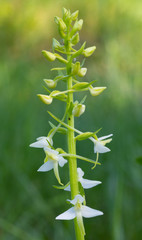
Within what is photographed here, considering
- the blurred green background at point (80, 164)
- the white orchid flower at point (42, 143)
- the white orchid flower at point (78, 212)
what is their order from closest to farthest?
1. the white orchid flower at point (78, 212)
2. the white orchid flower at point (42, 143)
3. the blurred green background at point (80, 164)

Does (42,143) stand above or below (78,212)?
above

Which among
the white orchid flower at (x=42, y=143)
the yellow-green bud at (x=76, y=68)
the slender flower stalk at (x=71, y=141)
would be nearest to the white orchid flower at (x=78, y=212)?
the slender flower stalk at (x=71, y=141)

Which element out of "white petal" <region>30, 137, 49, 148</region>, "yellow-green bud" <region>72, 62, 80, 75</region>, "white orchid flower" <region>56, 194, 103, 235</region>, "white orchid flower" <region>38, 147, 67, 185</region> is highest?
"yellow-green bud" <region>72, 62, 80, 75</region>

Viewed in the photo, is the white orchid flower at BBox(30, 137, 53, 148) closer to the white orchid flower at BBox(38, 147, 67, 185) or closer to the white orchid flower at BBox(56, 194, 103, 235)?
the white orchid flower at BBox(38, 147, 67, 185)

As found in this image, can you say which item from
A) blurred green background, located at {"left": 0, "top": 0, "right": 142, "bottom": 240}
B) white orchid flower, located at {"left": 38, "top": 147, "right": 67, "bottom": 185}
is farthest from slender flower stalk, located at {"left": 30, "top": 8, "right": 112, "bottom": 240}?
blurred green background, located at {"left": 0, "top": 0, "right": 142, "bottom": 240}

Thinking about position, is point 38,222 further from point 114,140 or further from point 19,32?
point 19,32

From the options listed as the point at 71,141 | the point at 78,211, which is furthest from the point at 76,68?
the point at 78,211

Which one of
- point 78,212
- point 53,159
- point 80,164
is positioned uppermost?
point 80,164

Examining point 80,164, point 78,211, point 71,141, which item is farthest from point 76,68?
point 80,164

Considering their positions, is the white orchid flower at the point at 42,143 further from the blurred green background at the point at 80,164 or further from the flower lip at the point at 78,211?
the blurred green background at the point at 80,164

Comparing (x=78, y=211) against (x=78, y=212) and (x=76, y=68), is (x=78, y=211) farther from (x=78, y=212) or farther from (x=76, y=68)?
(x=76, y=68)

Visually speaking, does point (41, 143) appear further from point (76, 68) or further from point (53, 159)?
point (76, 68)

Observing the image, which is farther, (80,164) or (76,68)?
(80,164)
